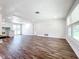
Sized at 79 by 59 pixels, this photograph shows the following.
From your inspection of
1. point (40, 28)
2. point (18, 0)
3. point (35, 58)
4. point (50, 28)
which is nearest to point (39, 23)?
point (40, 28)

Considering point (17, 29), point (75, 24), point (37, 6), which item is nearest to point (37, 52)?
point (75, 24)

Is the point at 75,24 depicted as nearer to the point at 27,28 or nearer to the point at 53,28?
the point at 53,28

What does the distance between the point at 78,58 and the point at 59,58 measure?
64 centimetres

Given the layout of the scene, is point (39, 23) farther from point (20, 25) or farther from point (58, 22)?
point (20, 25)

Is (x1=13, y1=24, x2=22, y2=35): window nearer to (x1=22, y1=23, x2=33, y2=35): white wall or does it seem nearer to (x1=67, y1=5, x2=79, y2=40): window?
(x1=22, y1=23, x2=33, y2=35): white wall

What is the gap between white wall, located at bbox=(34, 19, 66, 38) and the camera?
10.8 m

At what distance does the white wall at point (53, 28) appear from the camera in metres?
10.8

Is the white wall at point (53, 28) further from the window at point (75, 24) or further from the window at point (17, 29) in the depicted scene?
the window at point (75, 24)

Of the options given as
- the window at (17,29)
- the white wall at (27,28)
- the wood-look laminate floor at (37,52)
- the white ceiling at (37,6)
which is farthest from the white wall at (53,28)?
the wood-look laminate floor at (37,52)

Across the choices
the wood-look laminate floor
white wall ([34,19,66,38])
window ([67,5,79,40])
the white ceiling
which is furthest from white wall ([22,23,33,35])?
window ([67,5,79,40])

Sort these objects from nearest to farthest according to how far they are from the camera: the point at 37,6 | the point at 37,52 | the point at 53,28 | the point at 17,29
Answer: the point at 37,52, the point at 37,6, the point at 53,28, the point at 17,29

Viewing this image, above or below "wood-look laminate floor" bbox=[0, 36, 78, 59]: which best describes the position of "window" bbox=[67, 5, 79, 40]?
above

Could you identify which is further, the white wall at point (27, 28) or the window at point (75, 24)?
the white wall at point (27, 28)

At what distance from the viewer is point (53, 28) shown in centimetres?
1159
